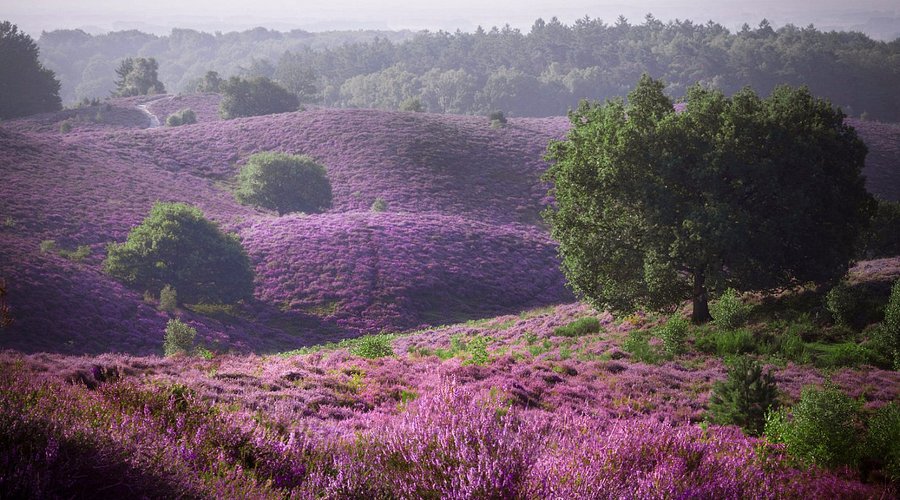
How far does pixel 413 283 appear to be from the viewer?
35188 mm

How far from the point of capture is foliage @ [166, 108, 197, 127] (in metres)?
74.9

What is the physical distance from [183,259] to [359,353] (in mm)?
19453

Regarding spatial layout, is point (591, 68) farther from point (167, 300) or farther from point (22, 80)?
point (167, 300)

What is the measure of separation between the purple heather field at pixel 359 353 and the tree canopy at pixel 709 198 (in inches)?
94.1

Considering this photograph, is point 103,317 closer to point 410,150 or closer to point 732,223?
point 732,223

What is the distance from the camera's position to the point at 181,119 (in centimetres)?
7581

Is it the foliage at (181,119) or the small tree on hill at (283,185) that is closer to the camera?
the small tree on hill at (283,185)

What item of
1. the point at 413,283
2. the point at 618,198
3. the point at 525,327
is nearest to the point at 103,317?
the point at 413,283

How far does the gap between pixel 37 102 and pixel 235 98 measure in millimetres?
32328

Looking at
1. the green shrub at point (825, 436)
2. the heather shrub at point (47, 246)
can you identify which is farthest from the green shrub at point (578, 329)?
the heather shrub at point (47, 246)

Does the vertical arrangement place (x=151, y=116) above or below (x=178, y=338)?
above

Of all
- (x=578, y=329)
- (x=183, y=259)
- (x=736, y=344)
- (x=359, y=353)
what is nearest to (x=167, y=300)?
(x=183, y=259)

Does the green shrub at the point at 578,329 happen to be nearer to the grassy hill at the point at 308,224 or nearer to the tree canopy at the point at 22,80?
the grassy hill at the point at 308,224

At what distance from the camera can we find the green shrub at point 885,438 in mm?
7914
